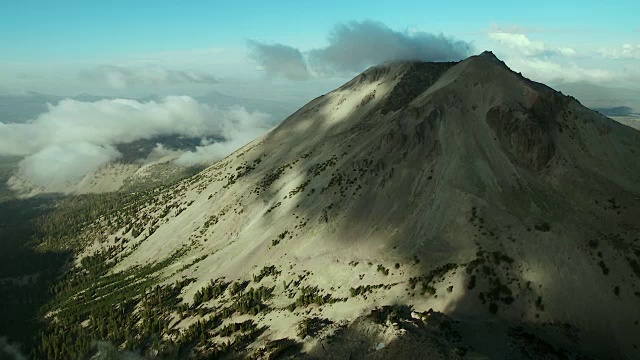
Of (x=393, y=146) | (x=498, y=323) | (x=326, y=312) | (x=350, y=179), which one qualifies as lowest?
(x=326, y=312)

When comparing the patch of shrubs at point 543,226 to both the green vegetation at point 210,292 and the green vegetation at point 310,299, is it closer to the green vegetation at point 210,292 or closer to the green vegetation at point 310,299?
the green vegetation at point 310,299

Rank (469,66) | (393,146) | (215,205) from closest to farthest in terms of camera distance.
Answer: (393,146), (469,66), (215,205)

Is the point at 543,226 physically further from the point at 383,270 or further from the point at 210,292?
the point at 210,292

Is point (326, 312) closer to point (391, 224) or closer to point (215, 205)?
point (391, 224)

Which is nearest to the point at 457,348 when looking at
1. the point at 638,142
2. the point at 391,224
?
the point at 391,224

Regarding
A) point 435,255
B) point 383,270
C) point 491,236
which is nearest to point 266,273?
point 383,270

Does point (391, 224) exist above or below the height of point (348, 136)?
below
